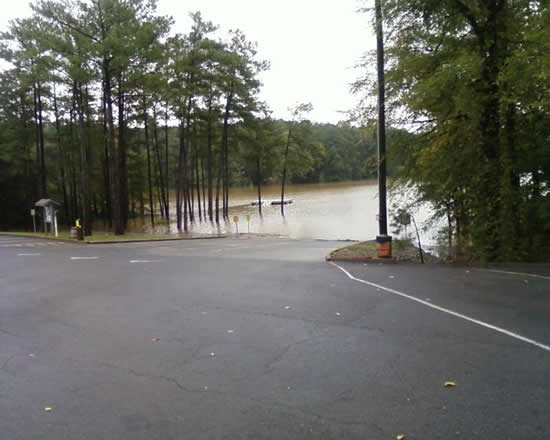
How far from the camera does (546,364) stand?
438 centimetres

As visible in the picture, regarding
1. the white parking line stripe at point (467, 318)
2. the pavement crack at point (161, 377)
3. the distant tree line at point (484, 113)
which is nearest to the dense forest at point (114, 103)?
the distant tree line at point (484, 113)

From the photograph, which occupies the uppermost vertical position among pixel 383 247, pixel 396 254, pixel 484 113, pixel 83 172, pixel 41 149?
pixel 41 149

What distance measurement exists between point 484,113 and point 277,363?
32.0 feet

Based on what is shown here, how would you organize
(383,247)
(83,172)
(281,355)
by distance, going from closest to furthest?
(281,355)
(383,247)
(83,172)

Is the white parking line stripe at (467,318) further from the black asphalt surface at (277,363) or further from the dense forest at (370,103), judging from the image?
the dense forest at (370,103)

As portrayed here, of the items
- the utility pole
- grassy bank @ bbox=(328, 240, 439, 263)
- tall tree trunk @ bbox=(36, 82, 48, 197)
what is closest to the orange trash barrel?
the utility pole

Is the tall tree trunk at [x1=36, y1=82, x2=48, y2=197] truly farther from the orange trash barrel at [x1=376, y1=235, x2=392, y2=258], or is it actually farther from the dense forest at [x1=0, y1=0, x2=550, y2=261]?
the orange trash barrel at [x1=376, y1=235, x2=392, y2=258]

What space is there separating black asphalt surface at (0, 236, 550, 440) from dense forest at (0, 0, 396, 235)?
10663 millimetres

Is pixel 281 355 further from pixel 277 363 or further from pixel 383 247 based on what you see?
pixel 383 247

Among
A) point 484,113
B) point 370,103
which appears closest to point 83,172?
point 370,103

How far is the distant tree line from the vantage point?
34.9ft

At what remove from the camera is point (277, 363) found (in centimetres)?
462

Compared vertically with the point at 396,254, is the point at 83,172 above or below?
above

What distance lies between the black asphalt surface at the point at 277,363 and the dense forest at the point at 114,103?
10663 mm
